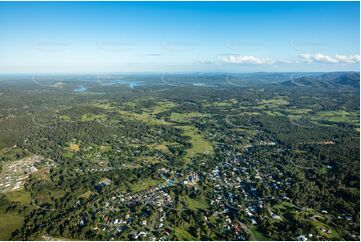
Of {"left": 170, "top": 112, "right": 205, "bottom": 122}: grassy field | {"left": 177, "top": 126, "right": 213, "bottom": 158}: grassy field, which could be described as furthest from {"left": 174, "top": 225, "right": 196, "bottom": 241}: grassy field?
{"left": 170, "top": 112, "right": 205, "bottom": 122}: grassy field

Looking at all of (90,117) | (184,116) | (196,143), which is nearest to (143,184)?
(196,143)

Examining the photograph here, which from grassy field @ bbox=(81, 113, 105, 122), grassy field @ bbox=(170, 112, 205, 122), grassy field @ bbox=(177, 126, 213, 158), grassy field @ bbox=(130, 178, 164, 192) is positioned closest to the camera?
grassy field @ bbox=(130, 178, 164, 192)

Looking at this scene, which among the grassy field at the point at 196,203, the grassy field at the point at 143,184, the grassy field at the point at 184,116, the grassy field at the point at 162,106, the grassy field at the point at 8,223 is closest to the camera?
the grassy field at the point at 8,223

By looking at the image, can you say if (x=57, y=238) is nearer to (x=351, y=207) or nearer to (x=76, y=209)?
(x=76, y=209)

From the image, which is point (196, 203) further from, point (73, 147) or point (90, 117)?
point (90, 117)

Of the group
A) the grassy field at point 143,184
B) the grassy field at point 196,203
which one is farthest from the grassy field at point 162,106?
the grassy field at point 196,203

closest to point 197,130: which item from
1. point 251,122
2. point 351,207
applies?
point 251,122

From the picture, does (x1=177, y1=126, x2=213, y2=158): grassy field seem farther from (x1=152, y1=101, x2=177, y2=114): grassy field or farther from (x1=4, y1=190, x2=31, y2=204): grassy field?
(x1=152, y1=101, x2=177, y2=114): grassy field

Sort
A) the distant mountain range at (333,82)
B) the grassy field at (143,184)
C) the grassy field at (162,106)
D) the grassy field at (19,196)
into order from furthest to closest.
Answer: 1. the distant mountain range at (333,82)
2. the grassy field at (162,106)
3. the grassy field at (143,184)
4. the grassy field at (19,196)

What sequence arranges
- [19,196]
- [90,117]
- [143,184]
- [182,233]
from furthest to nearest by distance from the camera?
[90,117] < [143,184] < [19,196] < [182,233]

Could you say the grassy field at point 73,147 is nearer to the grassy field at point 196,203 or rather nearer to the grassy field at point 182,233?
the grassy field at point 196,203
